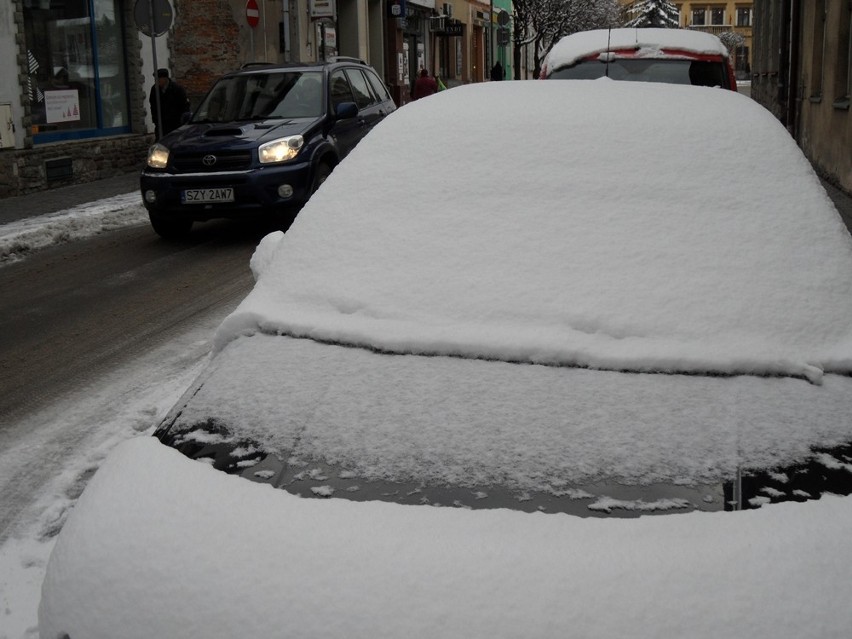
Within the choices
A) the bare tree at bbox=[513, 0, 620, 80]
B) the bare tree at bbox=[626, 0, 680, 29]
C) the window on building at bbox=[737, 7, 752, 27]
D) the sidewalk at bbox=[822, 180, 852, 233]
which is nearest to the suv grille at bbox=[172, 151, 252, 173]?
the sidewalk at bbox=[822, 180, 852, 233]

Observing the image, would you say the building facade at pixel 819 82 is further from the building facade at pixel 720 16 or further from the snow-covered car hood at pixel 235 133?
the building facade at pixel 720 16

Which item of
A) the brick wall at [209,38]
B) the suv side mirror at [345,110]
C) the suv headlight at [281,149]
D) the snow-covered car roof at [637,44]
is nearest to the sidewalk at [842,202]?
the snow-covered car roof at [637,44]

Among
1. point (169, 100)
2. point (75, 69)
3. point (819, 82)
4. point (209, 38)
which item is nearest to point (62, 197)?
point (75, 69)

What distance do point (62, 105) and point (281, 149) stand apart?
703cm

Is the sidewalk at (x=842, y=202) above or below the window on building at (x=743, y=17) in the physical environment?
below

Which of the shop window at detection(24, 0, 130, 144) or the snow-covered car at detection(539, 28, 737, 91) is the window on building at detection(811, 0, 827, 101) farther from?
the shop window at detection(24, 0, 130, 144)

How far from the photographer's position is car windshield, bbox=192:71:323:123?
11.1m

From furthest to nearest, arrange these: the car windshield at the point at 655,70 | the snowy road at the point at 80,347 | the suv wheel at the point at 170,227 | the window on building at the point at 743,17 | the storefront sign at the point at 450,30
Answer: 1. the window on building at the point at 743,17
2. the storefront sign at the point at 450,30
3. the suv wheel at the point at 170,227
4. the car windshield at the point at 655,70
5. the snowy road at the point at 80,347

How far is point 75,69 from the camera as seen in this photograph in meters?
16.2

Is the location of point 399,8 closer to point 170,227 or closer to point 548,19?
point 548,19

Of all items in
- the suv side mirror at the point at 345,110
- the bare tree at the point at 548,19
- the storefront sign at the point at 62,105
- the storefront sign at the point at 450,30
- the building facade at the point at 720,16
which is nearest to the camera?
the suv side mirror at the point at 345,110

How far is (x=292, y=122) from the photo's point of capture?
35.1ft

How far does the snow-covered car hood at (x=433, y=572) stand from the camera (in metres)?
1.65

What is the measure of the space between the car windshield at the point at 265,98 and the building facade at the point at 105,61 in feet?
10.9
